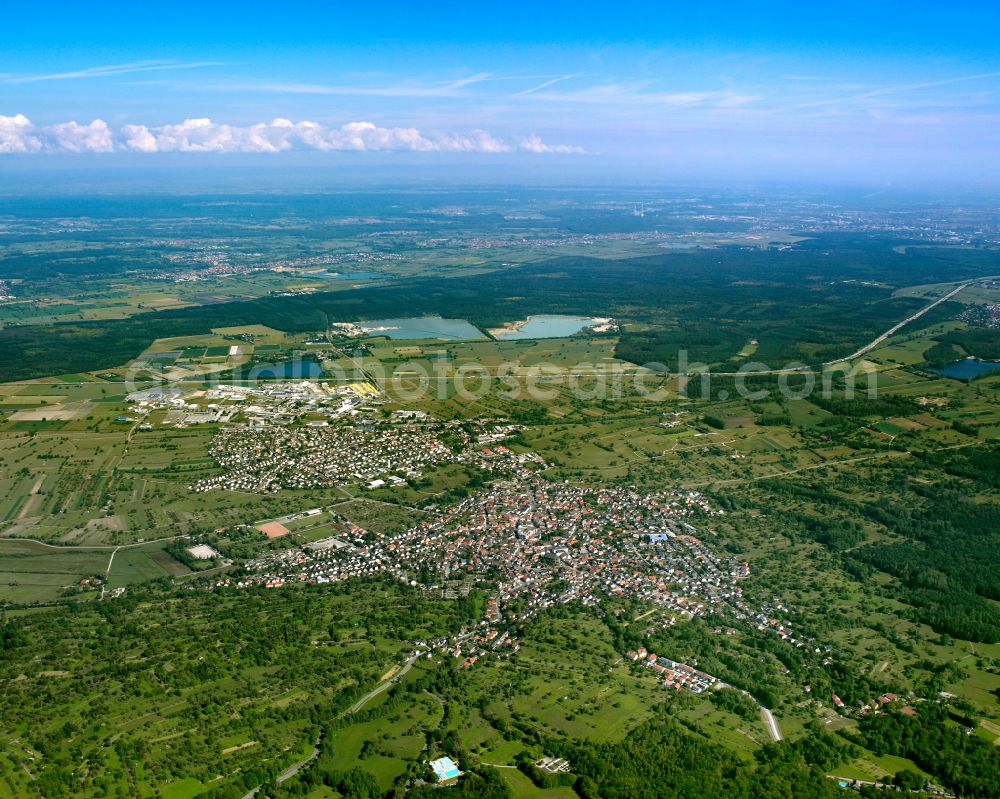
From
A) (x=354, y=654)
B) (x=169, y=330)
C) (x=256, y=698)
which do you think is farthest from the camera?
(x=169, y=330)

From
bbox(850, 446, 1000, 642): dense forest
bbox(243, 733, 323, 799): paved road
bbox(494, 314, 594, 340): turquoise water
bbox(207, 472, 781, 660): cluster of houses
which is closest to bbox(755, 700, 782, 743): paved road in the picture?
bbox(207, 472, 781, 660): cluster of houses

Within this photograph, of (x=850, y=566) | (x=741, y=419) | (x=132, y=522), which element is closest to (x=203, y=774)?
(x=132, y=522)

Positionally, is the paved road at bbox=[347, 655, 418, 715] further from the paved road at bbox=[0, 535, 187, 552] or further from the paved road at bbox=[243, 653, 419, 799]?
the paved road at bbox=[0, 535, 187, 552]

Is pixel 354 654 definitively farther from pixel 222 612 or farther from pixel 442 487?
pixel 442 487

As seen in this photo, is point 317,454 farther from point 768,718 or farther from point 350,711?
point 768,718

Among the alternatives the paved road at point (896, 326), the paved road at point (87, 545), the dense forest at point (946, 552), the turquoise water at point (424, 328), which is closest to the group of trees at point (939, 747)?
the dense forest at point (946, 552)

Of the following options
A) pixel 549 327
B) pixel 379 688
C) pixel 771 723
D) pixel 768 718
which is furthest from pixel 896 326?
pixel 379 688

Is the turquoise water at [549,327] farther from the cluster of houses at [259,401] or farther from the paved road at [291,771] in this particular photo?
the paved road at [291,771]

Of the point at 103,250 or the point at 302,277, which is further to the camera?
the point at 103,250
